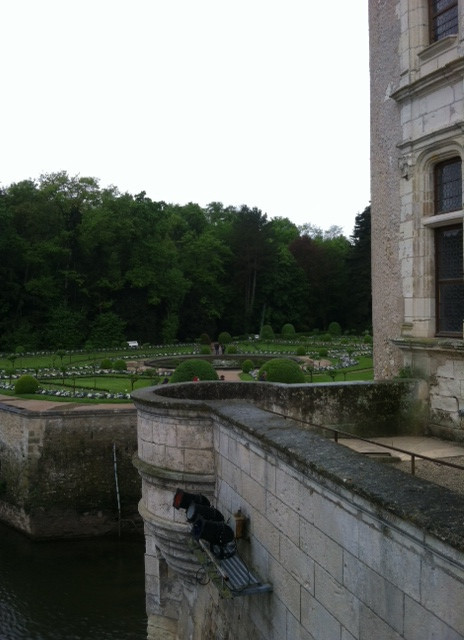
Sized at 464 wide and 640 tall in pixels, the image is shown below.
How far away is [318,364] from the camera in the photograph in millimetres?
32031

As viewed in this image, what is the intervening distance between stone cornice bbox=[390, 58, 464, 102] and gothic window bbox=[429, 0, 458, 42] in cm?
64

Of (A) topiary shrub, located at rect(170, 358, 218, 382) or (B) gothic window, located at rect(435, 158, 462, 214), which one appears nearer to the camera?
(B) gothic window, located at rect(435, 158, 462, 214)

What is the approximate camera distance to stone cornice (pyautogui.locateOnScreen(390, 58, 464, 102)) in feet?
25.0

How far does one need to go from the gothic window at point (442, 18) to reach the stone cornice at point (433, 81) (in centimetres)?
64

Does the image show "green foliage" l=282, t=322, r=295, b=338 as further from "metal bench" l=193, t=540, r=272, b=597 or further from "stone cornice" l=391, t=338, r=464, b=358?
"metal bench" l=193, t=540, r=272, b=597

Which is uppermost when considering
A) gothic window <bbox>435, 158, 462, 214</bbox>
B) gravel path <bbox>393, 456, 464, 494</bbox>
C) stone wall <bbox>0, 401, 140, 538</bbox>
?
gothic window <bbox>435, 158, 462, 214</bbox>

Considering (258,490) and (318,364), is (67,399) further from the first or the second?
(258,490)

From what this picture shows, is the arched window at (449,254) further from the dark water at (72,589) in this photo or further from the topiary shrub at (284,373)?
the topiary shrub at (284,373)

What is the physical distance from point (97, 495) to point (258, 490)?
47.4 feet

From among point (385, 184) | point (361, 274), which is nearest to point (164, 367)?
point (385, 184)

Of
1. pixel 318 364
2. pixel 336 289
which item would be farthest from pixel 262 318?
pixel 318 364

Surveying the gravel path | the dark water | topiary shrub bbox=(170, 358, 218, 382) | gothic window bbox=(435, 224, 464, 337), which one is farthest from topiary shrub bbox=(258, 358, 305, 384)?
the gravel path

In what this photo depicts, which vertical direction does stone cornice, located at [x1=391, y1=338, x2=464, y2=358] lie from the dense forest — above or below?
below

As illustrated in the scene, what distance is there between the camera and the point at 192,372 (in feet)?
65.4
